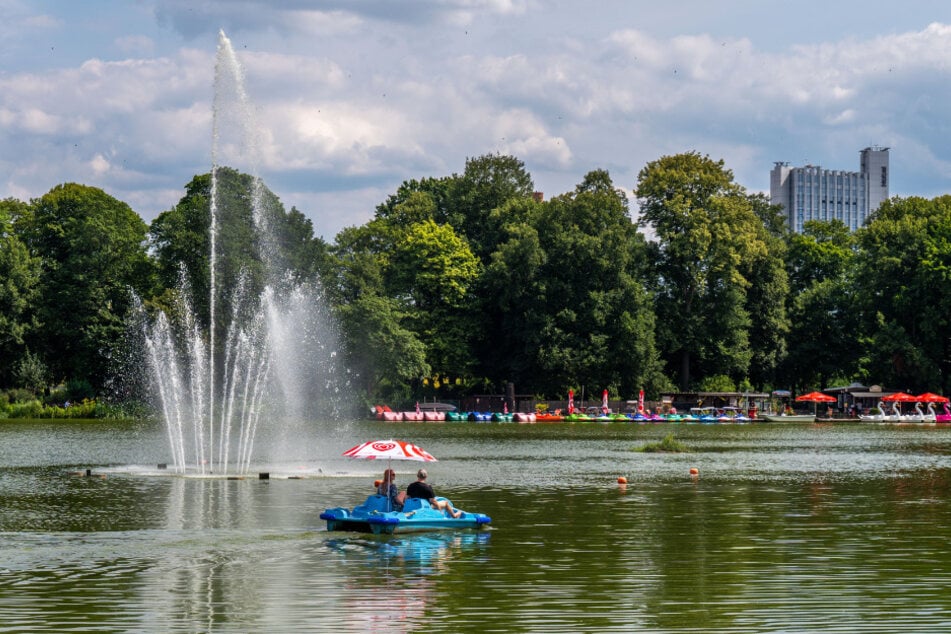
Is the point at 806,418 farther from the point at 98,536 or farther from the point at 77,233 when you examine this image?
the point at 98,536

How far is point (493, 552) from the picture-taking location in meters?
28.1

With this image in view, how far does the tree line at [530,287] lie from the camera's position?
113688 mm

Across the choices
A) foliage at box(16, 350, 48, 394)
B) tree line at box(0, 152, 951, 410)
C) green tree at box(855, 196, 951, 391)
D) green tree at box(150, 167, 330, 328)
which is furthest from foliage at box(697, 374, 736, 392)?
foliage at box(16, 350, 48, 394)

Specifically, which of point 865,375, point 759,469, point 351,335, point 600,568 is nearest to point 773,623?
point 600,568

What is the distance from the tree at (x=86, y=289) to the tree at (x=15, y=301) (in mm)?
992

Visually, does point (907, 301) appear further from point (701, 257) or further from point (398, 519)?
point (398, 519)

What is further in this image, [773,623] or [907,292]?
[907,292]

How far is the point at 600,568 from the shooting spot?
2583 centimetres

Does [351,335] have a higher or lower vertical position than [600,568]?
higher

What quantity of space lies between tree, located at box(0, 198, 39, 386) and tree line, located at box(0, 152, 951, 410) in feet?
0.59

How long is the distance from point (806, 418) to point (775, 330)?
10009 millimetres

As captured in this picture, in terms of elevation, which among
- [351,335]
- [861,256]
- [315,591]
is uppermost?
[861,256]

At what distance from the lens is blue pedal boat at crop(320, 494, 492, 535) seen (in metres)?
30.4

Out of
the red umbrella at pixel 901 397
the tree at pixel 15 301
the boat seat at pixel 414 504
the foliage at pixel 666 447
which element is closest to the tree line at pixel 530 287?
the tree at pixel 15 301
